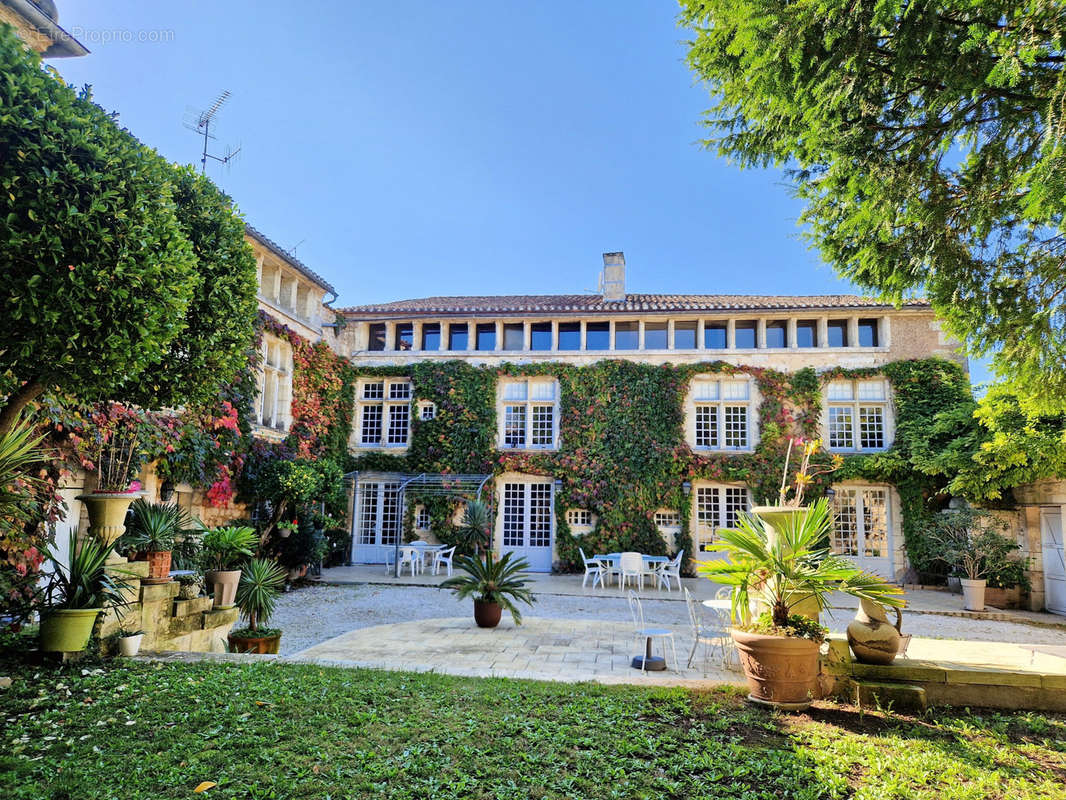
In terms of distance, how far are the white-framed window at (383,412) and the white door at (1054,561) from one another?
14907 millimetres

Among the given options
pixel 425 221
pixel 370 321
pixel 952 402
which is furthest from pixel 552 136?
pixel 952 402

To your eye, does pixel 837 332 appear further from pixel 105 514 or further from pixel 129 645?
pixel 129 645

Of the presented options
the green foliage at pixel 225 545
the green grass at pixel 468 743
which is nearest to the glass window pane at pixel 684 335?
the green foliage at pixel 225 545

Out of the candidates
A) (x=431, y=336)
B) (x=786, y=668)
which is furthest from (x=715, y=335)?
(x=786, y=668)

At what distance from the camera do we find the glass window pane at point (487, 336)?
56.8 feet

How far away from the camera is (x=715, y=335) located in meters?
16.5

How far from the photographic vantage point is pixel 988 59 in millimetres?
3568

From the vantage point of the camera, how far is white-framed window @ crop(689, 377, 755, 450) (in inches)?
624

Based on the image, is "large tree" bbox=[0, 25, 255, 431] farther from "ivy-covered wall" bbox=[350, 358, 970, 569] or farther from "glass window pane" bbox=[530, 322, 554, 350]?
"glass window pane" bbox=[530, 322, 554, 350]

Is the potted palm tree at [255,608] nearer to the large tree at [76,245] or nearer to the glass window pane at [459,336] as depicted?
the large tree at [76,245]

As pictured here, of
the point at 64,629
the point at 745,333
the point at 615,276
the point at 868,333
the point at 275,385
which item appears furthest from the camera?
the point at 615,276

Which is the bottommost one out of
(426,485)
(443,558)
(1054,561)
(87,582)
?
(443,558)

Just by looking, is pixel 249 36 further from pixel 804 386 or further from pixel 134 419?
pixel 804 386

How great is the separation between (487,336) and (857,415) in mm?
10446
